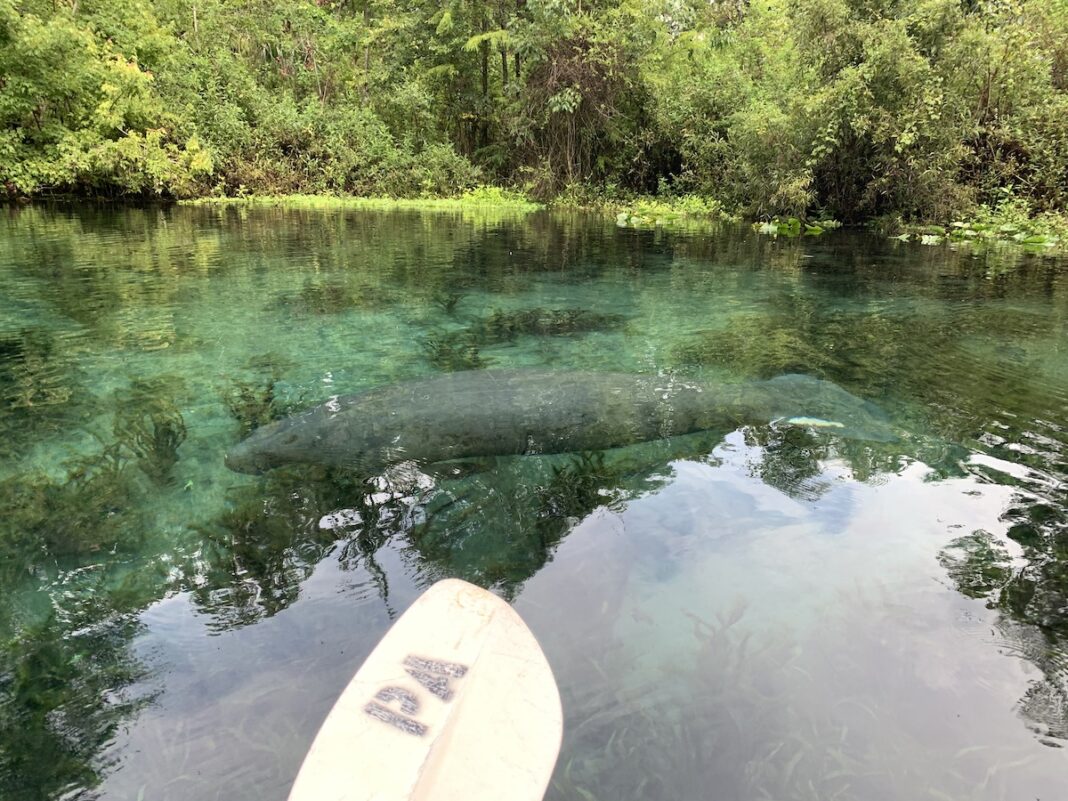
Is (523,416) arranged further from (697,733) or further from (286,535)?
(697,733)

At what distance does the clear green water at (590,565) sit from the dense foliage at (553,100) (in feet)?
37.1

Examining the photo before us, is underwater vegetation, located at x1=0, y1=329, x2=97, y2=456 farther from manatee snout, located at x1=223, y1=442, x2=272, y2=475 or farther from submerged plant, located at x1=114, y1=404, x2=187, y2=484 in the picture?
manatee snout, located at x1=223, y1=442, x2=272, y2=475

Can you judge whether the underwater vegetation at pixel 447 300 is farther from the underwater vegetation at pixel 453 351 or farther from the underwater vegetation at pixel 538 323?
the underwater vegetation at pixel 453 351

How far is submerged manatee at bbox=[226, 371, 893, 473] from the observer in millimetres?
3936

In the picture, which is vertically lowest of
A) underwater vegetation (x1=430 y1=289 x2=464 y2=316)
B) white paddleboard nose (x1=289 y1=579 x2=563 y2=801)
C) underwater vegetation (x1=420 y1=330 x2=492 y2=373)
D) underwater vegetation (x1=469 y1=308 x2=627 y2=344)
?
white paddleboard nose (x1=289 y1=579 x2=563 y2=801)

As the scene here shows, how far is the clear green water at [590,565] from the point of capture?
2.06 metres

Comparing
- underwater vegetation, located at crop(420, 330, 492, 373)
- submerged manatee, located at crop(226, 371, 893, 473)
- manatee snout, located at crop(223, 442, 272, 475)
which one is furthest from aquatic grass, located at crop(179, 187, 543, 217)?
manatee snout, located at crop(223, 442, 272, 475)

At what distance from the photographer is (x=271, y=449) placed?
153 inches

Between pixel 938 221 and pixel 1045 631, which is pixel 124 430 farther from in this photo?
pixel 938 221

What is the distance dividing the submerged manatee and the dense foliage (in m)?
13.0

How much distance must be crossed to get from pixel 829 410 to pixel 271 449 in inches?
146

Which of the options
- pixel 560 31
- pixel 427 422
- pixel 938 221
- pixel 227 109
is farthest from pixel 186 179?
pixel 938 221

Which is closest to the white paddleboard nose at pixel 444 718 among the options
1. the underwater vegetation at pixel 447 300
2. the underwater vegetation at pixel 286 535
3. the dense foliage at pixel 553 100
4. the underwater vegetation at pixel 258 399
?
the underwater vegetation at pixel 286 535

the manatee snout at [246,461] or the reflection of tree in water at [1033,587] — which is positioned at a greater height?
the manatee snout at [246,461]
